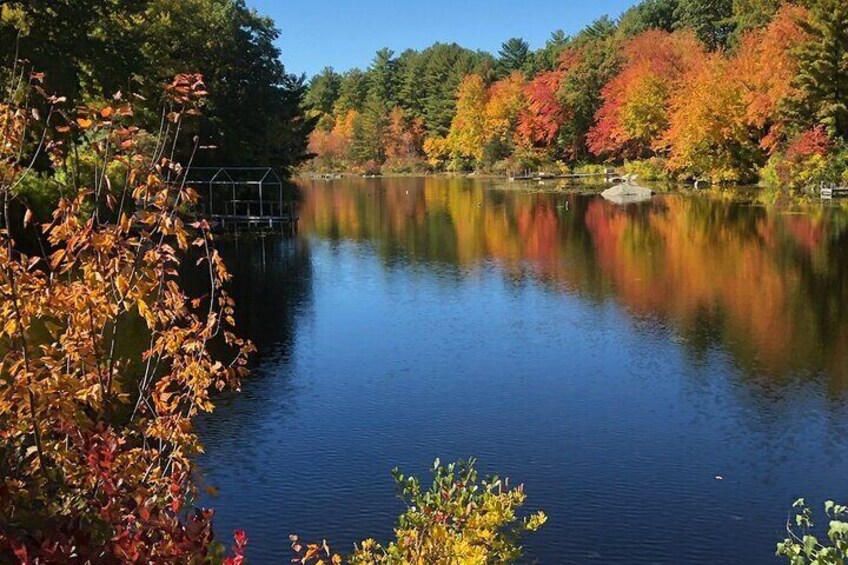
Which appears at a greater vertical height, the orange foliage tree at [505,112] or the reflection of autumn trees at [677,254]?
the orange foliage tree at [505,112]

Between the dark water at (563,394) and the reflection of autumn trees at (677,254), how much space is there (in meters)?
0.11

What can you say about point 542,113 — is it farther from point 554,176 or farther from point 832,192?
point 832,192

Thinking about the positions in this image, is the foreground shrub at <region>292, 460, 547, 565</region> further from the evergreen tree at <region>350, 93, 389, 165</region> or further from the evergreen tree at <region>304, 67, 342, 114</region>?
the evergreen tree at <region>304, 67, 342, 114</region>

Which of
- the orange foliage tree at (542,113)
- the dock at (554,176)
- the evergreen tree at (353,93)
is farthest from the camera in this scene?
the evergreen tree at (353,93)

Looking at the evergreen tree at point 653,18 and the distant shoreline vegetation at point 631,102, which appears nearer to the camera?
the distant shoreline vegetation at point 631,102

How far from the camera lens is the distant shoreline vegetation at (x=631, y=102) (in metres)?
41.5

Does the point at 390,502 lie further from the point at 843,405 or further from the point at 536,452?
the point at 843,405

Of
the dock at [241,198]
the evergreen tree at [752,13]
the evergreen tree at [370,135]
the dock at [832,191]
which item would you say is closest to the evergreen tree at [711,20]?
the evergreen tree at [752,13]

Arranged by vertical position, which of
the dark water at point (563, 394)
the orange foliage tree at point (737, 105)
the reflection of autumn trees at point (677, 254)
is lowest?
the dark water at point (563, 394)

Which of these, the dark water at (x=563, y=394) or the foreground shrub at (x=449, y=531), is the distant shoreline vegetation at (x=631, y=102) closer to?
the dark water at (x=563, y=394)

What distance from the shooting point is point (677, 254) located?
79.6 ft

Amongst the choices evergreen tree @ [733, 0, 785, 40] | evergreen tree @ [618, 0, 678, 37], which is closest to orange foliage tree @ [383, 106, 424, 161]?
evergreen tree @ [618, 0, 678, 37]

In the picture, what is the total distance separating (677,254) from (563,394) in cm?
1350

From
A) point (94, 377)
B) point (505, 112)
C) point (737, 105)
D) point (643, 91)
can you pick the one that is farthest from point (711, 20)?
point (94, 377)
